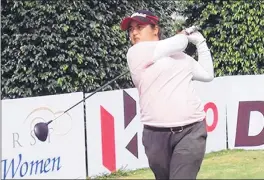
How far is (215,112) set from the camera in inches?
345

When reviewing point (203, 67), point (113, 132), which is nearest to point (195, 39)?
point (203, 67)

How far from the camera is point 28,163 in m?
6.21

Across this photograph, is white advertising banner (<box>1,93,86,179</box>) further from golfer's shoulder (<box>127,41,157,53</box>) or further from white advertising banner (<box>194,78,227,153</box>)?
golfer's shoulder (<box>127,41,157,53</box>)

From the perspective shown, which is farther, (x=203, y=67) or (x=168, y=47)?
(x=203, y=67)

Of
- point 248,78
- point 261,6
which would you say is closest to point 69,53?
point 248,78

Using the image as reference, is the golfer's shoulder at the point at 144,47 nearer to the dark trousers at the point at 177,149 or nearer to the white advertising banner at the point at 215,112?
the dark trousers at the point at 177,149

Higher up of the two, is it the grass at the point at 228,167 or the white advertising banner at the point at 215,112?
the white advertising banner at the point at 215,112

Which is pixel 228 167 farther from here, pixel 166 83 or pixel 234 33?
pixel 166 83

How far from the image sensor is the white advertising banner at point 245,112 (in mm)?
8820

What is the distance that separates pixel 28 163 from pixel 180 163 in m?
3.13

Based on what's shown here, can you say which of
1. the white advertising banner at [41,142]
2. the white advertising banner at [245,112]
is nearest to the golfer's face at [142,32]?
the white advertising banner at [41,142]

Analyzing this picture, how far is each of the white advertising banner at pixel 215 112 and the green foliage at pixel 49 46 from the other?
5.72 feet

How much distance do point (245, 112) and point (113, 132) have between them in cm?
263

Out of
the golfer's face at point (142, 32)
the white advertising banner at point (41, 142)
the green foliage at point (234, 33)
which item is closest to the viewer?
the golfer's face at point (142, 32)
